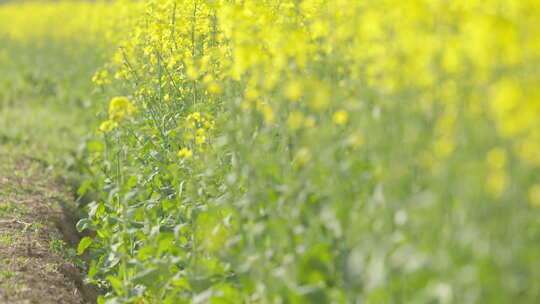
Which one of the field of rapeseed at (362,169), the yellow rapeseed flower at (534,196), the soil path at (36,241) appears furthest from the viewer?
the soil path at (36,241)

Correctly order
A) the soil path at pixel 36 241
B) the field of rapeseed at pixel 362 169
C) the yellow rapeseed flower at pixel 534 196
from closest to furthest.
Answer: the yellow rapeseed flower at pixel 534 196, the field of rapeseed at pixel 362 169, the soil path at pixel 36 241

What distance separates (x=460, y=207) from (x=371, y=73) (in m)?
0.84

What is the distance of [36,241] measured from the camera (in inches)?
241

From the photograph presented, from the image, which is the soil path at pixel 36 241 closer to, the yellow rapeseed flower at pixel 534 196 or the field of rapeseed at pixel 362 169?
the field of rapeseed at pixel 362 169

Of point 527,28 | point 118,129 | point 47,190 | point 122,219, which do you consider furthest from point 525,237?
point 47,190

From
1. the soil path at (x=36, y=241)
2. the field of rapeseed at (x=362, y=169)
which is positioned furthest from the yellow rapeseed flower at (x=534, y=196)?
the soil path at (x=36, y=241)

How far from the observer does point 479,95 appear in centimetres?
330

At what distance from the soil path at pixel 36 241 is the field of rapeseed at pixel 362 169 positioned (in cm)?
32

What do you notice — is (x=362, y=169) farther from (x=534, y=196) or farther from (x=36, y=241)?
(x=36, y=241)

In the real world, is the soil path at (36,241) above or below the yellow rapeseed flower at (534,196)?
below

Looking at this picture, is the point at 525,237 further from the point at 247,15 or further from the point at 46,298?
the point at 46,298

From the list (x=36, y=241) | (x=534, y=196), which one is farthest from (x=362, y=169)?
(x=36, y=241)

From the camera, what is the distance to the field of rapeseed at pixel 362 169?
10.3ft

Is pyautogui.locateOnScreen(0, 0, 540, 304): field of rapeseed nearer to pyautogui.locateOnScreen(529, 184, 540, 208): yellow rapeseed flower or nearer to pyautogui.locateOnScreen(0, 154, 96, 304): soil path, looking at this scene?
pyautogui.locateOnScreen(529, 184, 540, 208): yellow rapeseed flower
